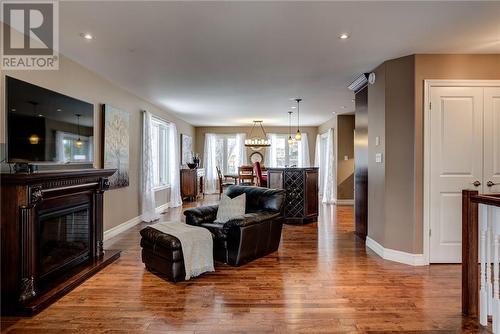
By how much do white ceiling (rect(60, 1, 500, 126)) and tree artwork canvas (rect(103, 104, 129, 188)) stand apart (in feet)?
1.89

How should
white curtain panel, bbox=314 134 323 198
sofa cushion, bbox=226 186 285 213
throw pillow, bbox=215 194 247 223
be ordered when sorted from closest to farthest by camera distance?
1. throw pillow, bbox=215 194 247 223
2. sofa cushion, bbox=226 186 285 213
3. white curtain panel, bbox=314 134 323 198

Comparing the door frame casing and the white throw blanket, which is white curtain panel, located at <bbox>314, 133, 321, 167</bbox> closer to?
the door frame casing

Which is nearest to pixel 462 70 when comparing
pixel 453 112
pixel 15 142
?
pixel 453 112

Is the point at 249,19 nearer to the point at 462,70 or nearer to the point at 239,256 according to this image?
the point at 239,256

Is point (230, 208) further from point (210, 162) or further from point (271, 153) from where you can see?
point (271, 153)

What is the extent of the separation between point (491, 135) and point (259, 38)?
309cm

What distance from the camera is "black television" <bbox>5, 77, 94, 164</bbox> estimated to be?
2.93 meters

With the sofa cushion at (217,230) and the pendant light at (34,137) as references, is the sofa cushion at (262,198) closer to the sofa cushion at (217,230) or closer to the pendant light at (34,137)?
the sofa cushion at (217,230)

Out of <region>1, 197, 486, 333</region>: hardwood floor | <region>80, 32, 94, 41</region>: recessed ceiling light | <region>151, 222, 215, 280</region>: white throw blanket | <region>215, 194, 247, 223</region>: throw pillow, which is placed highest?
<region>80, 32, 94, 41</region>: recessed ceiling light

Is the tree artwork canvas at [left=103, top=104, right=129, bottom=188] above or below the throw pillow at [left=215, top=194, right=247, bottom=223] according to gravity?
above

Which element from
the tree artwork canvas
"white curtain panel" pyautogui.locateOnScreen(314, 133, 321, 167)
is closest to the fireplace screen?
the tree artwork canvas

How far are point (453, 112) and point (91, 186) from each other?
4.55 meters

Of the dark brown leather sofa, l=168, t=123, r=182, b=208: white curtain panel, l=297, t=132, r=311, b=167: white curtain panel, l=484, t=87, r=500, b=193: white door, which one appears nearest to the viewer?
the dark brown leather sofa

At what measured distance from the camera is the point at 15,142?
2930 mm
